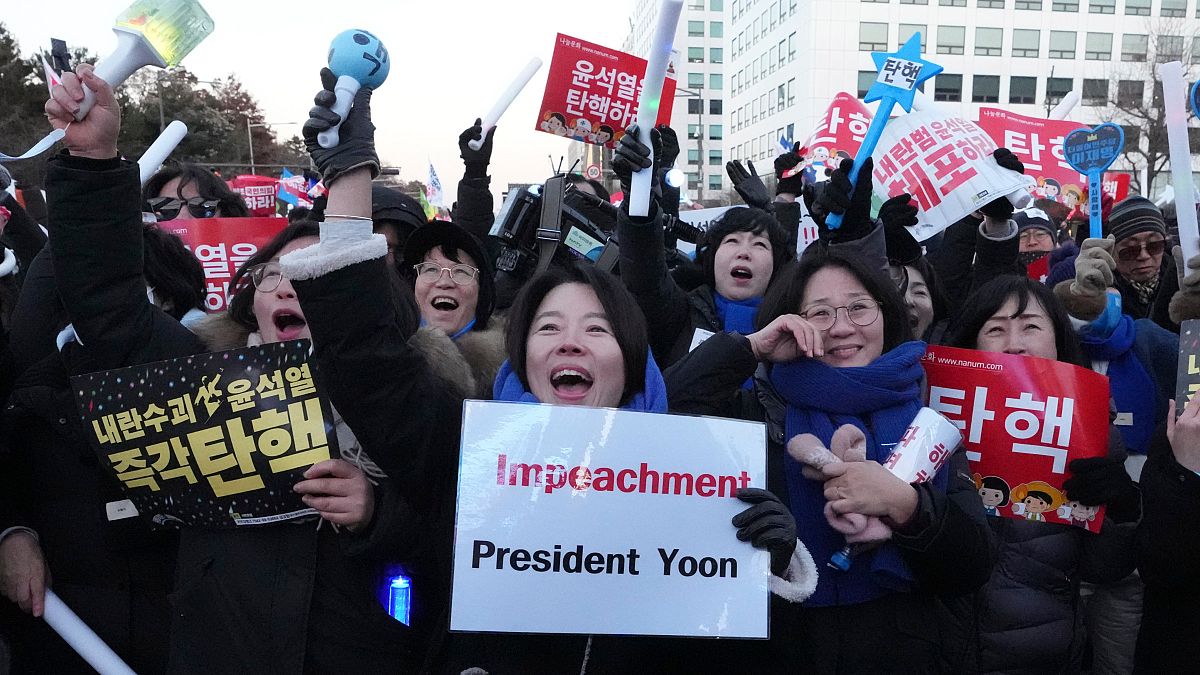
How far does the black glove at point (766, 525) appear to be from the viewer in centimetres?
179

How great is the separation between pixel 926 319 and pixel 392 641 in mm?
2601

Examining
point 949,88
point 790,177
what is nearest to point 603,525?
point 790,177

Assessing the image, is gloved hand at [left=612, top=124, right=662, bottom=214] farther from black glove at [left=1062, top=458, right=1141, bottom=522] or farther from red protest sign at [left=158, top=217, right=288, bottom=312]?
red protest sign at [left=158, top=217, right=288, bottom=312]

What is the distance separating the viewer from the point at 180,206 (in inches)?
185

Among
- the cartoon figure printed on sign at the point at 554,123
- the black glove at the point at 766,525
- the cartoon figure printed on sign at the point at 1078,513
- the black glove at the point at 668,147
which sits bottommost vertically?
the cartoon figure printed on sign at the point at 1078,513

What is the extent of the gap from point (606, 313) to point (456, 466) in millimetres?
539

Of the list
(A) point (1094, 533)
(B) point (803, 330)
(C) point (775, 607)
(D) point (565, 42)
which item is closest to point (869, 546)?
(C) point (775, 607)

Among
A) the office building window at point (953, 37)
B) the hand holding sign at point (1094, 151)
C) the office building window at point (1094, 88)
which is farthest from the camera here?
the office building window at point (953, 37)

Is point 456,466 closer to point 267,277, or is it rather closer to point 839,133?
point 267,277

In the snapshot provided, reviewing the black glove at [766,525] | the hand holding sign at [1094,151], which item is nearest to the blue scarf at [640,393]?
the black glove at [766,525]

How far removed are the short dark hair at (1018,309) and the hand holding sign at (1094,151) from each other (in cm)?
150

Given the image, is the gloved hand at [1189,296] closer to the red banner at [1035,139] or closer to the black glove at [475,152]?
the black glove at [475,152]

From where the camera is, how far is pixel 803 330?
2273mm

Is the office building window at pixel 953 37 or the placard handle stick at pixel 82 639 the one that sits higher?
the office building window at pixel 953 37
